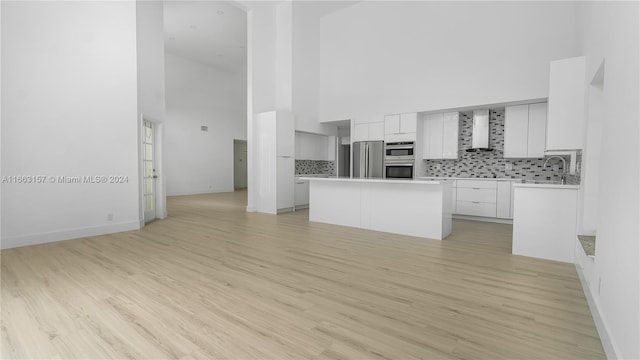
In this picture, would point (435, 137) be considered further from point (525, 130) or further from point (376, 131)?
point (525, 130)

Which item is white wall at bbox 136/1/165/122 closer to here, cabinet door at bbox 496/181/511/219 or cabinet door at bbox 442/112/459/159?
cabinet door at bbox 442/112/459/159

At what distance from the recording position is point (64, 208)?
175 inches

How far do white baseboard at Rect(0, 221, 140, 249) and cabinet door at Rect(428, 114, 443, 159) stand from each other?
5965 millimetres

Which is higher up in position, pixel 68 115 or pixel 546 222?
pixel 68 115

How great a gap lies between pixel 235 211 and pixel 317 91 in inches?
150

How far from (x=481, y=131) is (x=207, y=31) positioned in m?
7.89

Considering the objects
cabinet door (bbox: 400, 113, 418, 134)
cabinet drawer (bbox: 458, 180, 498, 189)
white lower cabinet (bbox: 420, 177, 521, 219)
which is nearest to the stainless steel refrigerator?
cabinet door (bbox: 400, 113, 418, 134)

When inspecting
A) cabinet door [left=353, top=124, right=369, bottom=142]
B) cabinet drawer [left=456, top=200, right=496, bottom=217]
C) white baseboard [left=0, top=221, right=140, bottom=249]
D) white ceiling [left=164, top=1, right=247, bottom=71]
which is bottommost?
white baseboard [left=0, top=221, right=140, bottom=249]

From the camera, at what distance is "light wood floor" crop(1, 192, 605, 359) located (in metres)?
1.81

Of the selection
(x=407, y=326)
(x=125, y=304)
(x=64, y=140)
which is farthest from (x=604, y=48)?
(x=64, y=140)

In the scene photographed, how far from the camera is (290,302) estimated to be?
239 cm

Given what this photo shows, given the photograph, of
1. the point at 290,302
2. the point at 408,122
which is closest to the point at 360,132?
the point at 408,122

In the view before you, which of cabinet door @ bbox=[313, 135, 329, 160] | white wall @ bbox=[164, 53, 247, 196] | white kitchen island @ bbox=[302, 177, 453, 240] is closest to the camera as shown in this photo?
white kitchen island @ bbox=[302, 177, 453, 240]

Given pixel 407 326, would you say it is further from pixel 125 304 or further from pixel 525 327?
pixel 125 304
